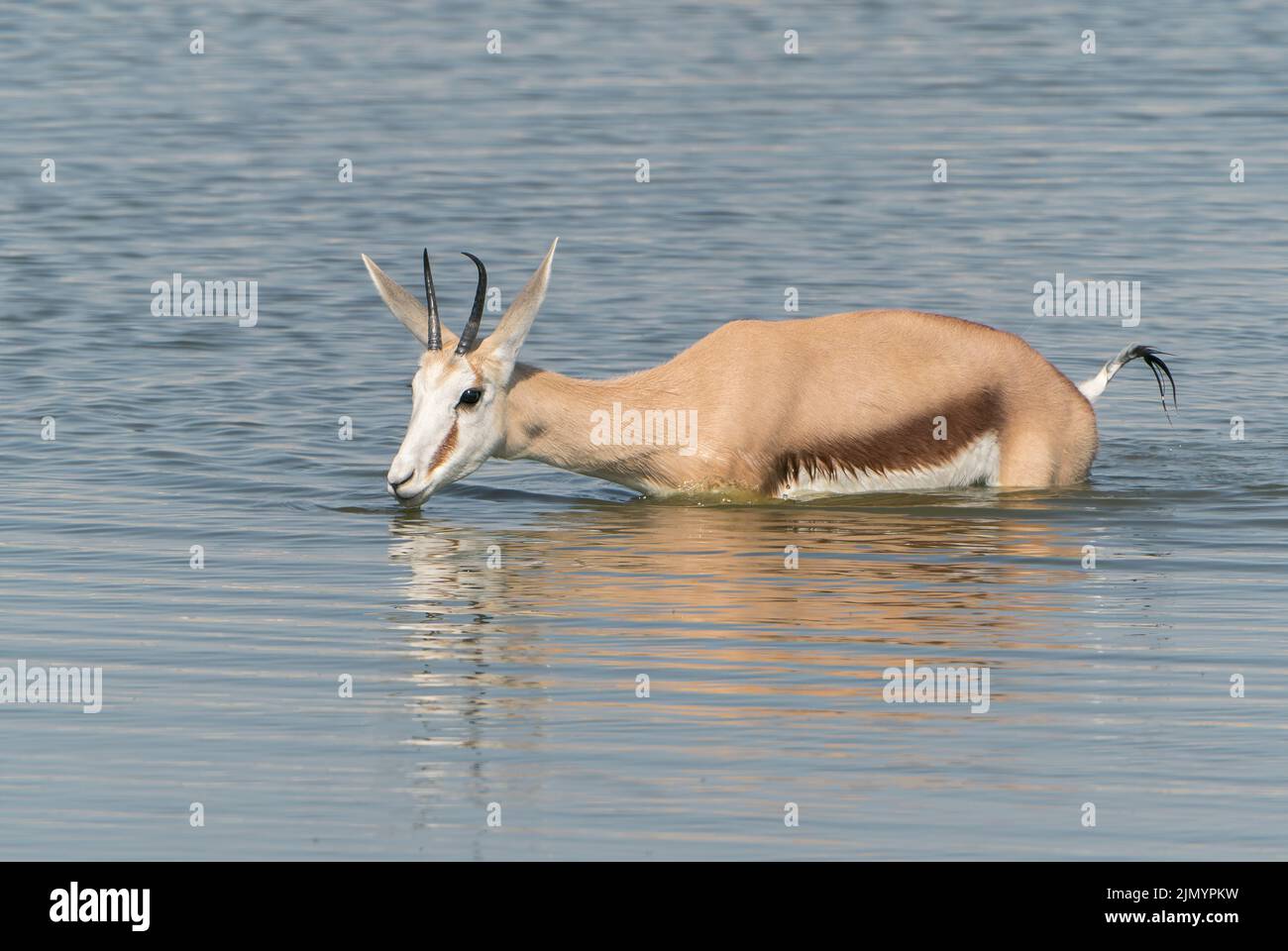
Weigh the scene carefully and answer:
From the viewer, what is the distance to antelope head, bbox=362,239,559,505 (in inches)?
493

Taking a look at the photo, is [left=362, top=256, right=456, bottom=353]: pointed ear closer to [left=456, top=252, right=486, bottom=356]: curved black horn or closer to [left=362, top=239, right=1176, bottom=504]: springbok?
[left=362, top=239, right=1176, bottom=504]: springbok

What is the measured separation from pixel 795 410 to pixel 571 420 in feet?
3.92

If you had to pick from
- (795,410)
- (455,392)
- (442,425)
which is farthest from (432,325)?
(795,410)

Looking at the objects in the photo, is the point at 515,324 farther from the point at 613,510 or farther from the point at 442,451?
the point at 613,510

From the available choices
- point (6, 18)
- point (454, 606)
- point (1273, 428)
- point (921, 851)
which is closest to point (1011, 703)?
point (921, 851)

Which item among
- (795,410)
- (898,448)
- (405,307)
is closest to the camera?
(405,307)

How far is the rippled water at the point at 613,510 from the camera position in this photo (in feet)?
27.3

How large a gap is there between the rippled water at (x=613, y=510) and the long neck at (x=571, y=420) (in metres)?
0.40

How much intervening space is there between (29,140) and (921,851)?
2299cm

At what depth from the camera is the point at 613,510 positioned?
1397cm

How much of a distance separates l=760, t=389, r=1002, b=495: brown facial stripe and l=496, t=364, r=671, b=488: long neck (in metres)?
0.69

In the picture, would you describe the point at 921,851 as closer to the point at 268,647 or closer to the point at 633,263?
the point at 268,647

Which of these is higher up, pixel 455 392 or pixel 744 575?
pixel 455 392

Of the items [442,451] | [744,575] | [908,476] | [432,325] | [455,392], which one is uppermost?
[432,325]
